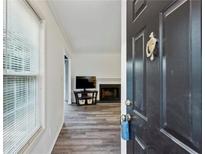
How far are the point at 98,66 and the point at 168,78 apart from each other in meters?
8.20

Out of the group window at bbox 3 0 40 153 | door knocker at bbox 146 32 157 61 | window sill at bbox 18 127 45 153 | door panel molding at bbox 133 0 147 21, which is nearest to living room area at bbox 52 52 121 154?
window sill at bbox 18 127 45 153

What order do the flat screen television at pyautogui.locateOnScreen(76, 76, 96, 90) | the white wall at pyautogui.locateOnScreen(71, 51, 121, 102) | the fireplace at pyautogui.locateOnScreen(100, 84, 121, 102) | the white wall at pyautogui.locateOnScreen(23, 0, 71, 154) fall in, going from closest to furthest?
Answer: the white wall at pyautogui.locateOnScreen(23, 0, 71, 154), the flat screen television at pyautogui.locateOnScreen(76, 76, 96, 90), the white wall at pyautogui.locateOnScreen(71, 51, 121, 102), the fireplace at pyautogui.locateOnScreen(100, 84, 121, 102)

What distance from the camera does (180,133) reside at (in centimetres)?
76

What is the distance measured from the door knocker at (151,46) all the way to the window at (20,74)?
0.99 m

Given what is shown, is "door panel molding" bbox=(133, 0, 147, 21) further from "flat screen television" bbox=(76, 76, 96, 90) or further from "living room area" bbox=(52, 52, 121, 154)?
"flat screen television" bbox=(76, 76, 96, 90)

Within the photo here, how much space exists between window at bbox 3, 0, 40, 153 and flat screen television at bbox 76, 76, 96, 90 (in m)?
6.02

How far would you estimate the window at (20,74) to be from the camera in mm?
1495

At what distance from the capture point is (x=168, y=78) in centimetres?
87

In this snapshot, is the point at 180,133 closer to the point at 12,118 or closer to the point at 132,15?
the point at 132,15

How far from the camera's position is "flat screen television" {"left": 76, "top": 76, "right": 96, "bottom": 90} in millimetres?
8461

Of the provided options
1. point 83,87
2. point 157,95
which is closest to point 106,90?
point 83,87

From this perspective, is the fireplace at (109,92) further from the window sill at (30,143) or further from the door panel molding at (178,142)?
the door panel molding at (178,142)

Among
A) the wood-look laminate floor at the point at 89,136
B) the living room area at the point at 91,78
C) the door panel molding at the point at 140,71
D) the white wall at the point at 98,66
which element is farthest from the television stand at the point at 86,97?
the door panel molding at the point at 140,71

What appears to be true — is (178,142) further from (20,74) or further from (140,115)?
(20,74)
